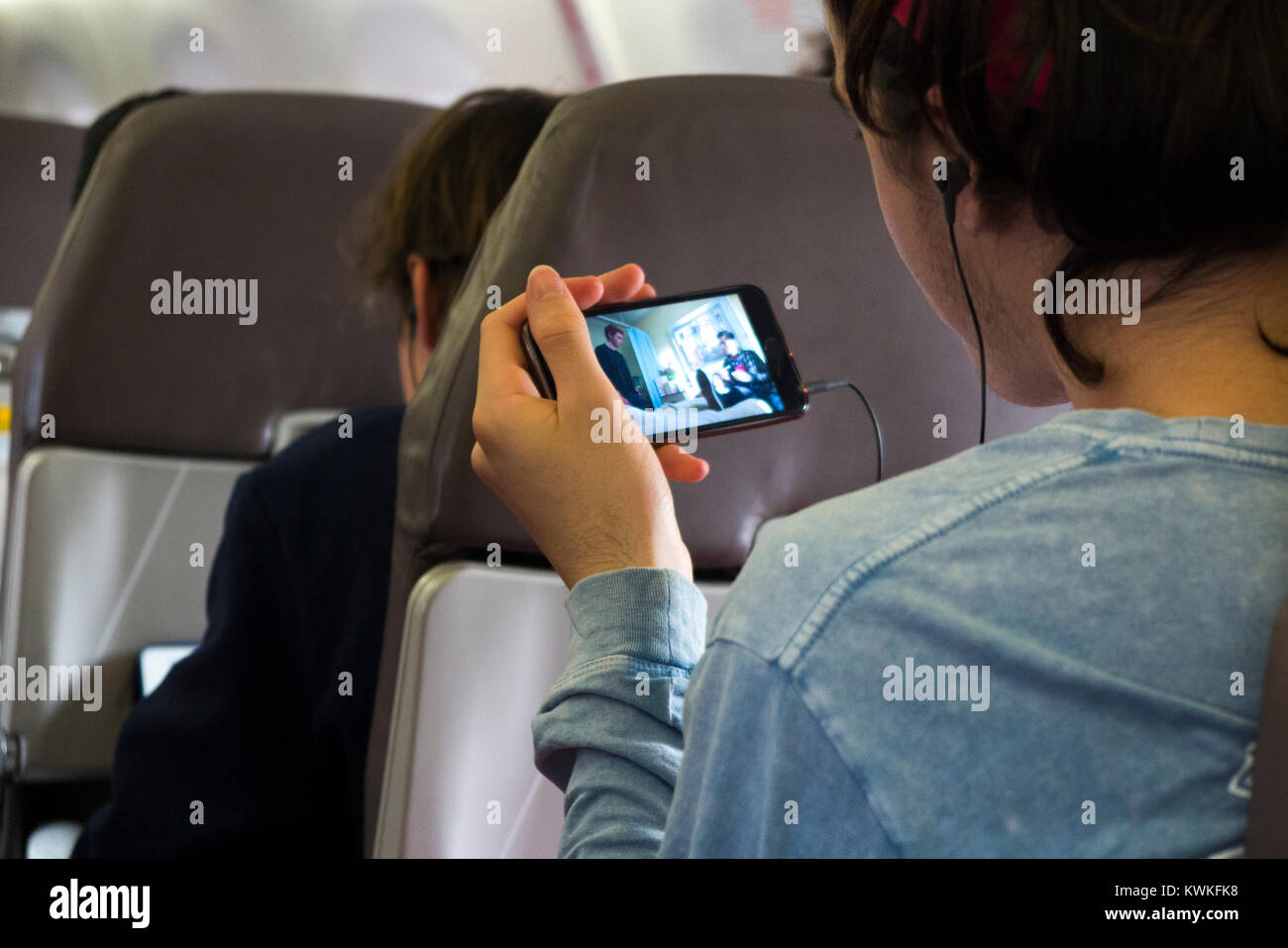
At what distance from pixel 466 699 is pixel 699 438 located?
0.97 ft

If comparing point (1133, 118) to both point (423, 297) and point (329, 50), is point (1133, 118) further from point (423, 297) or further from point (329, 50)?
point (329, 50)

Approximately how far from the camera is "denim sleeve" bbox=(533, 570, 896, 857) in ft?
1.68

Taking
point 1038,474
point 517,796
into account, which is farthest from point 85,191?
point 1038,474

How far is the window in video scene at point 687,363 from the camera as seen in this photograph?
0.93m

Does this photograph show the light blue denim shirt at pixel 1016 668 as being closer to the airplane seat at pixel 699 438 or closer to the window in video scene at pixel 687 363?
the window in video scene at pixel 687 363

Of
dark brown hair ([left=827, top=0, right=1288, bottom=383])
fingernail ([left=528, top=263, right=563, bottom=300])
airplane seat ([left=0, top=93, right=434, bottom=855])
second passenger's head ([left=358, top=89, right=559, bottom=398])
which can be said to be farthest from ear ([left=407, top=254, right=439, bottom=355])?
dark brown hair ([left=827, top=0, right=1288, bottom=383])

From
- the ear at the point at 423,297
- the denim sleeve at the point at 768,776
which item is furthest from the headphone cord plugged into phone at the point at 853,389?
the ear at the point at 423,297

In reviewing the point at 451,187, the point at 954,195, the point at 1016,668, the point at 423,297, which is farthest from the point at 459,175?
the point at 1016,668

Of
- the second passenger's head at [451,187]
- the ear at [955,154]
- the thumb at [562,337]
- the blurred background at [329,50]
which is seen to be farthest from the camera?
the blurred background at [329,50]

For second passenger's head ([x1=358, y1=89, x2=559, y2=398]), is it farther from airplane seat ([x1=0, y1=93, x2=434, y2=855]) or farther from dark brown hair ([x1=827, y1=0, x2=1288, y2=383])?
dark brown hair ([x1=827, y1=0, x2=1288, y2=383])
